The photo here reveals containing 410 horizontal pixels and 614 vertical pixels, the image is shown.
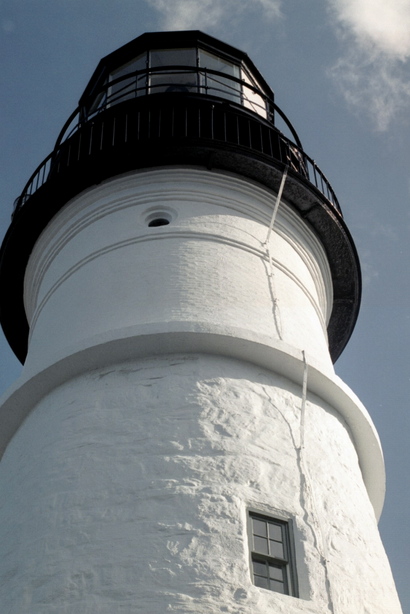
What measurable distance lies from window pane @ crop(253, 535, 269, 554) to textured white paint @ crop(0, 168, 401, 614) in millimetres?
160

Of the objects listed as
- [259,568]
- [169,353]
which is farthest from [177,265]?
[259,568]

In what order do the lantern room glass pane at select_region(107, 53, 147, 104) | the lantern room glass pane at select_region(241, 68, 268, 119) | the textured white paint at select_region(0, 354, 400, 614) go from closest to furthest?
the textured white paint at select_region(0, 354, 400, 614)
the lantern room glass pane at select_region(107, 53, 147, 104)
the lantern room glass pane at select_region(241, 68, 268, 119)

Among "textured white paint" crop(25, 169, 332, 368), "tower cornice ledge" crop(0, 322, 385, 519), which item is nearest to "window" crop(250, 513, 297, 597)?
"tower cornice ledge" crop(0, 322, 385, 519)

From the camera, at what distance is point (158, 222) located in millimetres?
11883

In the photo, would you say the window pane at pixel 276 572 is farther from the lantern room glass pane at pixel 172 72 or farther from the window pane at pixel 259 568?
the lantern room glass pane at pixel 172 72

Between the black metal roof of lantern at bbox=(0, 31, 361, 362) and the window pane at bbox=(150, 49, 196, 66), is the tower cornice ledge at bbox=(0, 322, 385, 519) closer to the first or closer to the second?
the black metal roof of lantern at bbox=(0, 31, 361, 362)

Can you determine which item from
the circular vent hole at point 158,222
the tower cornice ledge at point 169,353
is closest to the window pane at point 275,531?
the tower cornice ledge at point 169,353

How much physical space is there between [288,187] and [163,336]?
13.8 ft

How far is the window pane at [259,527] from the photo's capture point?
7938mm

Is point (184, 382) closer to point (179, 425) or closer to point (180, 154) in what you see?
point (179, 425)

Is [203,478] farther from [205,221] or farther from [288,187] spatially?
[288,187]

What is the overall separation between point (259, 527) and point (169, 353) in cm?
243

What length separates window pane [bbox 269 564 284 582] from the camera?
7.74 meters

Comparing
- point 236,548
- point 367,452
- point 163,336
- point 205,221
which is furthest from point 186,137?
point 236,548
